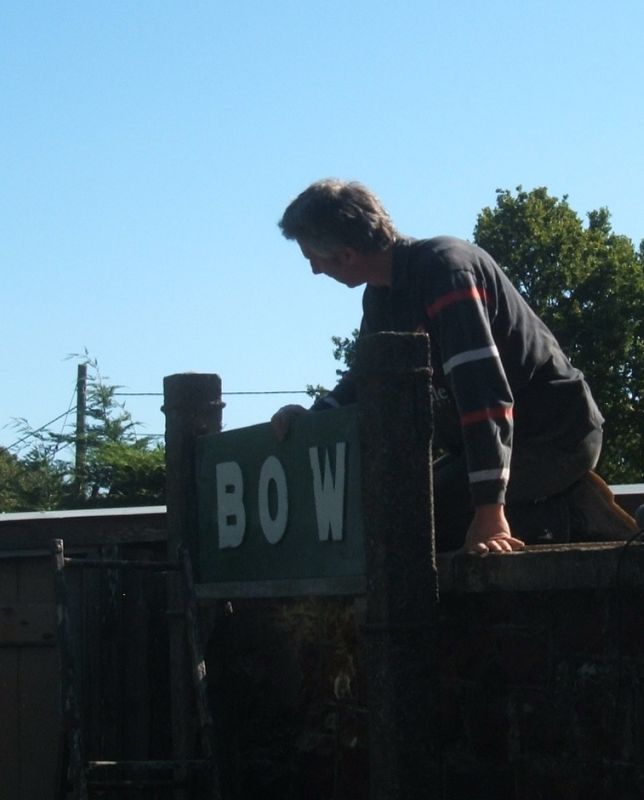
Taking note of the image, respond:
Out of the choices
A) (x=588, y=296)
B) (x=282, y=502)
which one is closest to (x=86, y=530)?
(x=282, y=502)

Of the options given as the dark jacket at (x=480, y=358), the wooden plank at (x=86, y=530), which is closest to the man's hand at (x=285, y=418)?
the dark jacket at (x=480, y=358)

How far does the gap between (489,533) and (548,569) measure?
0.32 metres

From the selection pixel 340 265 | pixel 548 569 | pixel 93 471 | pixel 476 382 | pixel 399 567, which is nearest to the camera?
pixel 548 569

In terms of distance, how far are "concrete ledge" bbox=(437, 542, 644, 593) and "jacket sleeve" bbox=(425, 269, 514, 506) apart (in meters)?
0.20

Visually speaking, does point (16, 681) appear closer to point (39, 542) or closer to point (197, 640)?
point (39, 542)

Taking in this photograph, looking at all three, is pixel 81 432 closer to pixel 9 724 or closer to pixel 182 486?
pixel 9 724

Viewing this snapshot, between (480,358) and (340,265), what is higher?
(340,265)

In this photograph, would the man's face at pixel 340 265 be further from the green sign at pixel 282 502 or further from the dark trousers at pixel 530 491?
the dark trousers at pixel 530 491

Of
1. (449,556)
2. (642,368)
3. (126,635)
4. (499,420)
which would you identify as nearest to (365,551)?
(449,556)

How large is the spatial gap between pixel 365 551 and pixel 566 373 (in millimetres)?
908

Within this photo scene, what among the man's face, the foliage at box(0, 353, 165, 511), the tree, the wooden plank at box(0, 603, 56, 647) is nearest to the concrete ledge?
the man's face

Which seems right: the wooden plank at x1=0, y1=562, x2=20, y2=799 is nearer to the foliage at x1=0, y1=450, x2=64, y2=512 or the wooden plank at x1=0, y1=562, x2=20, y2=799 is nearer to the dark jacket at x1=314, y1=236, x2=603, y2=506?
the dark jacket at x1=314, y1=236, x2=603, y2=506

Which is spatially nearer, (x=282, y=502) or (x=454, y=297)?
(x=454, y=297)

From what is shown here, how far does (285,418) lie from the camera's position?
4.54 meters
